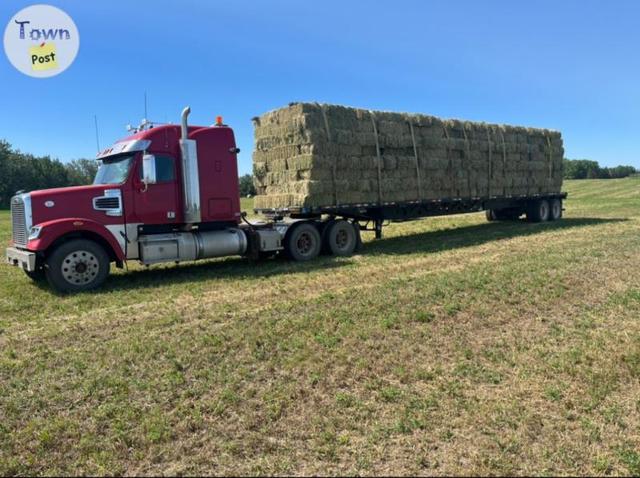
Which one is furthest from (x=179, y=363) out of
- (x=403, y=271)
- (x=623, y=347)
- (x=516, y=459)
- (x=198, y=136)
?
(x=198, y=136)

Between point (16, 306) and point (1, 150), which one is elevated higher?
point (1, 150)

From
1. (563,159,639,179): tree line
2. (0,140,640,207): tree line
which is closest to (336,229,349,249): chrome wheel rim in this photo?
(0,140,640,207): tree line

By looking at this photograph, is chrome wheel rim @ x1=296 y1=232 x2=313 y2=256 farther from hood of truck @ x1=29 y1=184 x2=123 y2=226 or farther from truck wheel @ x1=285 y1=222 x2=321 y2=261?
hood of truck @ x1=29 y1=184 x2=123 y2=226

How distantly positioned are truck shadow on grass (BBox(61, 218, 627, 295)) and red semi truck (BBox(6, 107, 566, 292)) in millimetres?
376

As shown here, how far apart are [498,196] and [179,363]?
14.9 metres

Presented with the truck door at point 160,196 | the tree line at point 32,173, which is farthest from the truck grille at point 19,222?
the tree line at point 32,173

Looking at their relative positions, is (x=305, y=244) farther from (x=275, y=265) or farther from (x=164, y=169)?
(x=164, y=169)

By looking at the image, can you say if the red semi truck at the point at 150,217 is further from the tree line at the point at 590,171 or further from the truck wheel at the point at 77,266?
the tree line at the point at 590,171

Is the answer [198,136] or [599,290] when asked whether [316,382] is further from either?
[198,136]

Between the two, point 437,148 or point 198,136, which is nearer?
point 198,136

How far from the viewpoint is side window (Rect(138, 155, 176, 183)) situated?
9.62 m

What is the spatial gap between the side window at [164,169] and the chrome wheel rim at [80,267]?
6.56ft

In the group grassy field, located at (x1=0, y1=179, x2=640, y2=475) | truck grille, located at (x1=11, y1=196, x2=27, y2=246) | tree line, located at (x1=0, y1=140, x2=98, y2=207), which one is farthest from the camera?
tree line, located at (x1=0, y1=140, x2=98, y2=207)

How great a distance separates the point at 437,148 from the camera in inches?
590
